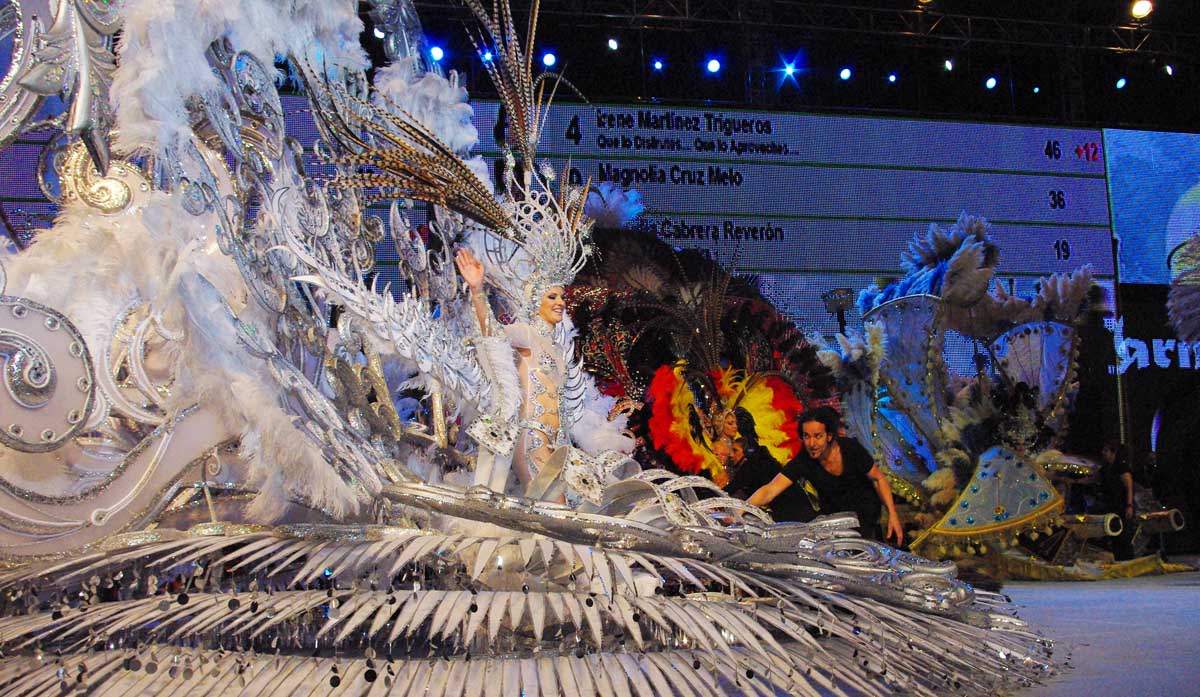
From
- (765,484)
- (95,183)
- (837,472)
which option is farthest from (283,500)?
(837,472)

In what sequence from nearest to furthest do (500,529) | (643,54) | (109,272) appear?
(500,529) → (109,272) → (643,54)

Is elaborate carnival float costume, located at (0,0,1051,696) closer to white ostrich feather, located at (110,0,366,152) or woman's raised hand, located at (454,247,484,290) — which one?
white ostrich feather, located at (110,0,366,152)

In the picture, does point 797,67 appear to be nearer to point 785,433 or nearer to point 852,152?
point 852,152

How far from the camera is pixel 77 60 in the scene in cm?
250

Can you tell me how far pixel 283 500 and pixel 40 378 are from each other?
61 cm

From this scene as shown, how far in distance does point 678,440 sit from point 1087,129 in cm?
525

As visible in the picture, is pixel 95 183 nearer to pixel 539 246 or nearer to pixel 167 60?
pixel 167 60

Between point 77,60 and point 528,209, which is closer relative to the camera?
point 77,60

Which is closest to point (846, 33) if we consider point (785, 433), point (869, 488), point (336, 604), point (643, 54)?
point (643, 54)

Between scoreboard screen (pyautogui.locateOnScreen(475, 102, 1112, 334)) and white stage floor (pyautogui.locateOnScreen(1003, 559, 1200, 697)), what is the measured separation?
351 cm

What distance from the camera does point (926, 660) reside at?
7.02 ft

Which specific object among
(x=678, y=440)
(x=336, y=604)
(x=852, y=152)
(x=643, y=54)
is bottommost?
(x=336, y=604)

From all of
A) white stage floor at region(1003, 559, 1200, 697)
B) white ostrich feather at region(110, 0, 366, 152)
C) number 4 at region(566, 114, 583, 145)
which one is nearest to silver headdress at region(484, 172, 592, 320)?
white ostrich feather at region(110, 0, 366, 152)

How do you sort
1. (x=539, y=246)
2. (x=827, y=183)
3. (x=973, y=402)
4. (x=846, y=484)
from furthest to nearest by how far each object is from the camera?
(x=827, y=183) < (x=973, y=402) < (x=846, y=484) < (x=539, y=246)
